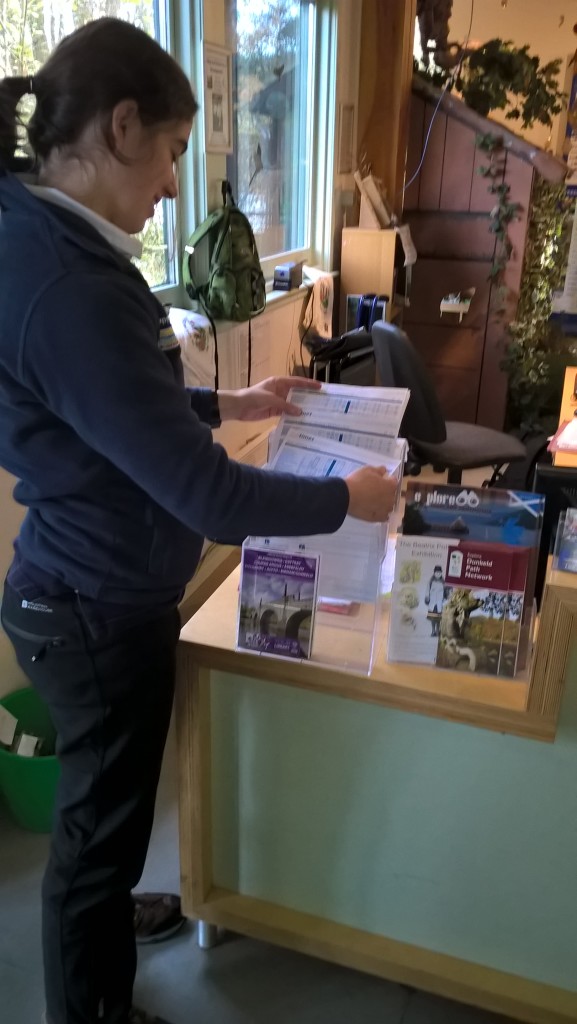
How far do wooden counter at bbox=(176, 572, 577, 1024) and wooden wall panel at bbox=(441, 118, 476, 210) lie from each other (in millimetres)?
3086

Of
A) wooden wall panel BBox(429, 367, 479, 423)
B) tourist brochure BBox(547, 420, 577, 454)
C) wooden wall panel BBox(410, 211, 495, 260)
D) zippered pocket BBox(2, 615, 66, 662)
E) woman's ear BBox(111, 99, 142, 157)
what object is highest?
woman's ear BBox(111, 99, 142, 157)

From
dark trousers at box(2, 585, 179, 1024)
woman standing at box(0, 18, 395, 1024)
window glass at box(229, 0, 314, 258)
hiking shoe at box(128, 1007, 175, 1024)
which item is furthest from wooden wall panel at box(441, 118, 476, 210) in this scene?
hiking shoe at box(128, 1007, 175, 1024)

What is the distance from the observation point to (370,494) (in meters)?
1.03

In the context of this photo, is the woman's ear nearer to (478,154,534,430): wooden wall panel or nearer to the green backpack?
the green backpack

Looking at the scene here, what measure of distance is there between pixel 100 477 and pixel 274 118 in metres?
2.71

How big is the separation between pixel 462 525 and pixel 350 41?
3.30 metres

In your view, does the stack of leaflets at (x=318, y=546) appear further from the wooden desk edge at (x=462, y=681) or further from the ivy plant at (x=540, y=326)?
the ivy plant at (x=540, y=326)

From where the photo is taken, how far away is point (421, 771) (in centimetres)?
121

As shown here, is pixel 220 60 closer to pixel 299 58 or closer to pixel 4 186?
pixel 299 58

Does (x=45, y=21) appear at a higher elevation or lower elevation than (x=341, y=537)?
higher

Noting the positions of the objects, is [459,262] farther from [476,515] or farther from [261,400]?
[476,515]

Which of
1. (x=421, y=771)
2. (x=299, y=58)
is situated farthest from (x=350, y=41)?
(x=421, y=771)

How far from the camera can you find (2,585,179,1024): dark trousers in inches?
40.9

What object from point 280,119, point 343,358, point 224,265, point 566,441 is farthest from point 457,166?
point 566,441
